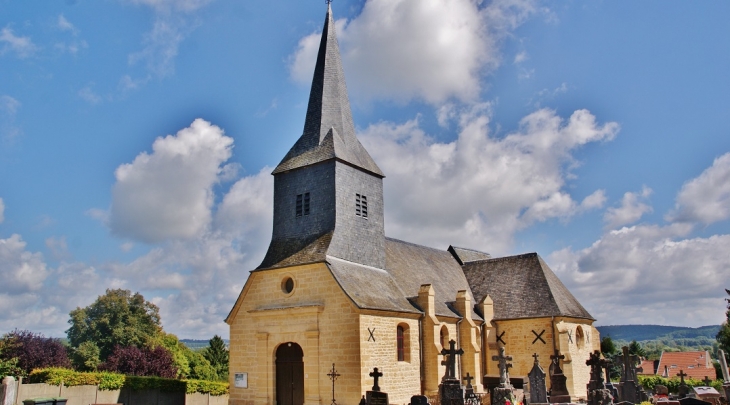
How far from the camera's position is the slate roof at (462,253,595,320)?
30.4 metres

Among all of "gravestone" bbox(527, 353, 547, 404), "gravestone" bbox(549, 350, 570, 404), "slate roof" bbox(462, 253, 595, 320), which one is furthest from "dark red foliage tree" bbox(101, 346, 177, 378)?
"gravestone" bbox(549, 350, 570, 404)

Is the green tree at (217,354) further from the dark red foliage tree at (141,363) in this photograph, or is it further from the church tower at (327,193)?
the church tower at (327,193)

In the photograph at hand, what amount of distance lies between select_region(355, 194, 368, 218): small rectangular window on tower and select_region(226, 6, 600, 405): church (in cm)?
5

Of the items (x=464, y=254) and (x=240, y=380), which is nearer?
(x=240, y=380)

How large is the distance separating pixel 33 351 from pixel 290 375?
25771 mm

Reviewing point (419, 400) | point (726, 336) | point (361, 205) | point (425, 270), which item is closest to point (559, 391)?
point (419, 400)

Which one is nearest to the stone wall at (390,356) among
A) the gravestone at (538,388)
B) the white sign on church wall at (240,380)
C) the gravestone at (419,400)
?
the gravestone at (419,400)

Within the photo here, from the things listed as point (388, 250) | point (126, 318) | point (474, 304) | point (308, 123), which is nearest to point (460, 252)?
point (474, 304)

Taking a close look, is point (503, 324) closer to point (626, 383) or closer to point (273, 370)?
point (626, 383)

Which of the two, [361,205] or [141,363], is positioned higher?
[361,205]

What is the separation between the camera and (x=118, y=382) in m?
26.2

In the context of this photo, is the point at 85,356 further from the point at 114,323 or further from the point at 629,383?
the point at 629,383

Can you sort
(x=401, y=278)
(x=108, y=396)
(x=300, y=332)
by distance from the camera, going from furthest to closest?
(x=401, y=278) < (x=108, y=396) < (x=300, y=332)

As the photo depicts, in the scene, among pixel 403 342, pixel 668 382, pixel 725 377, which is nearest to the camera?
pixel 725 377
